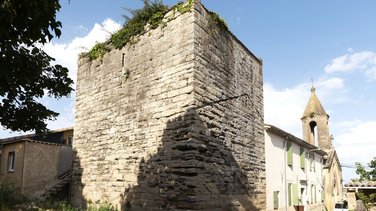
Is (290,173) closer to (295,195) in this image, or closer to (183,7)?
(295,195)

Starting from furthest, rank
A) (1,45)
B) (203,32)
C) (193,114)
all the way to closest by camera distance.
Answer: (203,32), (193,114), (1,45)

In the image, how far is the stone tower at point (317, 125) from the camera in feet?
85.4

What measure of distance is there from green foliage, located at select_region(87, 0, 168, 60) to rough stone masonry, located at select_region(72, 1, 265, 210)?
0.29 metres

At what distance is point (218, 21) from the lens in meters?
9.82

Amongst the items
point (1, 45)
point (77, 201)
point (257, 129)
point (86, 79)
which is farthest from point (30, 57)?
point (257, 129)

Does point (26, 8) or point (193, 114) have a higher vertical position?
point (26, 8)

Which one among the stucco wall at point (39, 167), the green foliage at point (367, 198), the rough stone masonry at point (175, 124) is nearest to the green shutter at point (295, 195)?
the green foliage at point (367, 198)

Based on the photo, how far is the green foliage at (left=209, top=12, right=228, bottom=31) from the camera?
9.66m

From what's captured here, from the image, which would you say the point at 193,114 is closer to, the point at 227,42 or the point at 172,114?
the point at 172,114

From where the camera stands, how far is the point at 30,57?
6629 mm

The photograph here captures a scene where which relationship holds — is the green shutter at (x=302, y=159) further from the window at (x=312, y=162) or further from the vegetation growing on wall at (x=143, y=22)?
the vegetation growing on wall at (x=143, y=22)

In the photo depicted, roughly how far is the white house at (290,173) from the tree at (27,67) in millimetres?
8931

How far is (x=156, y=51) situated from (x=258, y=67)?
4434 mm

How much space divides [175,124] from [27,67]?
3594 millimetres
